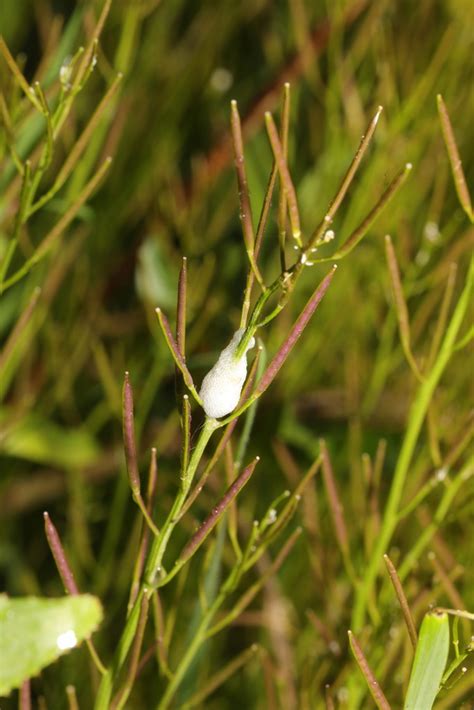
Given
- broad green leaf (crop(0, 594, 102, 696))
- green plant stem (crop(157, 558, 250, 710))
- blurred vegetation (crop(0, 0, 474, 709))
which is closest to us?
broad green leaf (crop(0, 594, 102, 696))

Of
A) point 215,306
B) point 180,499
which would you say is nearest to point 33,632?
point 180,499

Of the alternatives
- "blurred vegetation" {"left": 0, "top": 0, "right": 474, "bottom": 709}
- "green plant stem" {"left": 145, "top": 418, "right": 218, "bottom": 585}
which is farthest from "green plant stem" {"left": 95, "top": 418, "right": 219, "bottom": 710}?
"blurred vegetation" {"left": 0, "top": 0, "right": 474, "bottom": 709}

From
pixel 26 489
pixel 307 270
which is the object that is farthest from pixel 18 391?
pixel 307 270

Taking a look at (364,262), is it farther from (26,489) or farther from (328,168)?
(26,489)

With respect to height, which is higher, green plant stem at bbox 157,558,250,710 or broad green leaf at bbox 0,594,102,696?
broad green leaf at bbox 0,594,102,696

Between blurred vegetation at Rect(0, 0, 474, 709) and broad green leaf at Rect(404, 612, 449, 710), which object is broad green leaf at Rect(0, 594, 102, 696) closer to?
broad green leaf at Rect(404, 612, 449, 710)

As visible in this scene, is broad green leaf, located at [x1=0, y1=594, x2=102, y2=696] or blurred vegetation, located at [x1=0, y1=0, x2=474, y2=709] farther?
blurred vegetation, located at [x1=0, y1=0, x2=474, y2=709]

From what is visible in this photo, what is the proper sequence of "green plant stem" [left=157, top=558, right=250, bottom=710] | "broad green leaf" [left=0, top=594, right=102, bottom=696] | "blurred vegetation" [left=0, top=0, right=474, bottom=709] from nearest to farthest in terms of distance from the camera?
"broad green leaf" [left=0, top=594, right=102, bottom=696]
"green plant stem" [left=157, top=558, right=250, bottom=710]
"blurred vegetation" [left=0, top=0, right=474, bottom=709]
